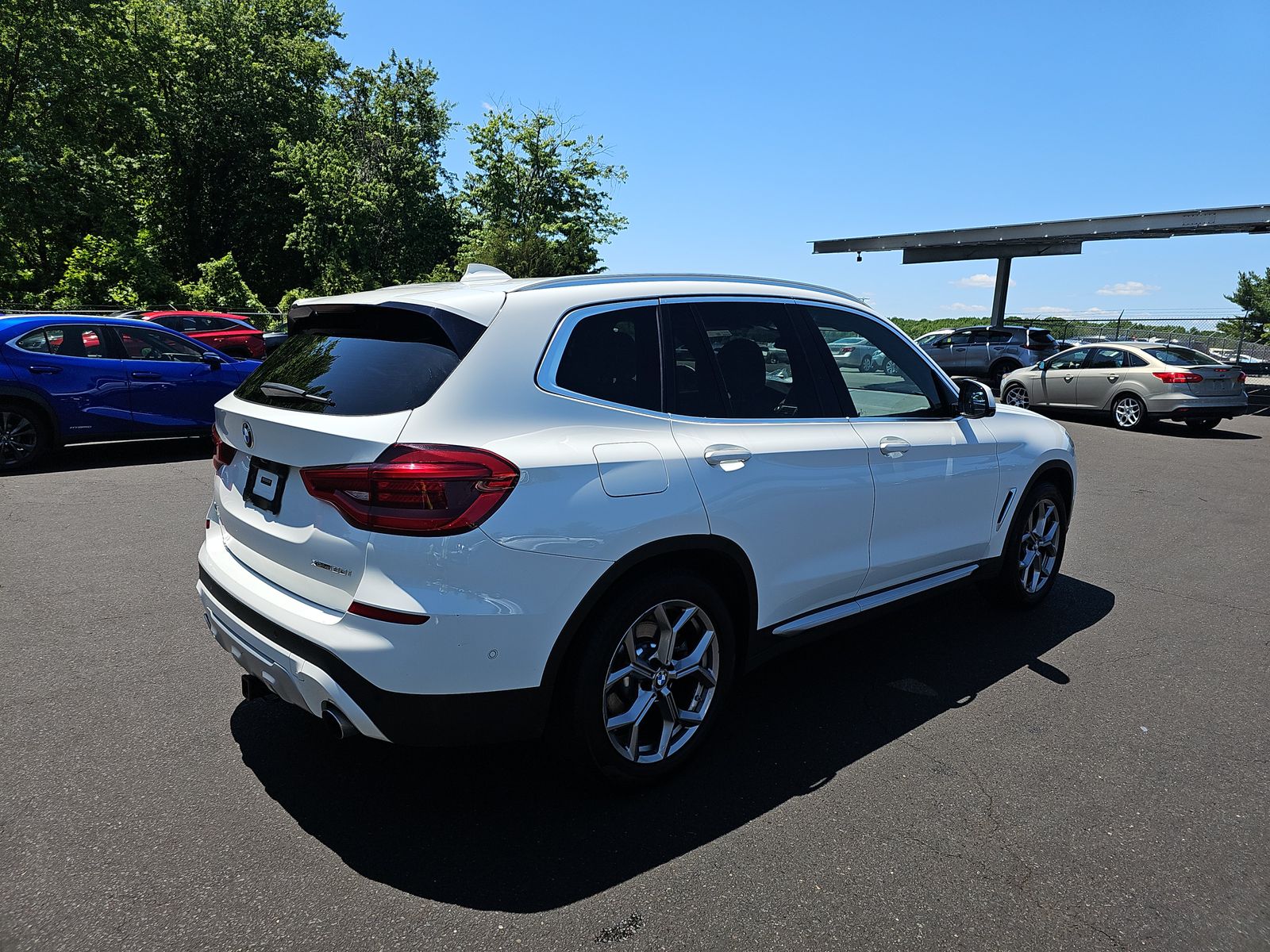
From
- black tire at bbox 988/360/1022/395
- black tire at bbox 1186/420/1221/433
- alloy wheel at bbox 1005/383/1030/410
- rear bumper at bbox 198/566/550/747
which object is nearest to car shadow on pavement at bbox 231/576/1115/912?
rear bumper at bbox 198/566/550/747

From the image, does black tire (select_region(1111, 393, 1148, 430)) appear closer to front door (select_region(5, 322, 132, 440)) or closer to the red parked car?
front door (select_region(5, 322, 132, 440))

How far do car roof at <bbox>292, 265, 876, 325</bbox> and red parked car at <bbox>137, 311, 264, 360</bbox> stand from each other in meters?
15.4

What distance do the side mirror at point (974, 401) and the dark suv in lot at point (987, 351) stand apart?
19714mm

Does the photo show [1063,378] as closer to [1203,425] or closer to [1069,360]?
[1069,360]

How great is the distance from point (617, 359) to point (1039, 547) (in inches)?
131

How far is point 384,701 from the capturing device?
2.46 meters

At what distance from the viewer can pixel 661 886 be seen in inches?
99.6

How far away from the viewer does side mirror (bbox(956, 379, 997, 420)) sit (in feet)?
14.1

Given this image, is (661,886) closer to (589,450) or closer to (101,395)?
(589,450)

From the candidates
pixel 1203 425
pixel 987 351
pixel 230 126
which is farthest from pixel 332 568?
pixel 230 126

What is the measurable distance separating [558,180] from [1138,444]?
3613 centimetres

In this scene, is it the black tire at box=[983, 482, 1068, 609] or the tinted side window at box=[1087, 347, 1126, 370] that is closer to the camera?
the black tire at box=[983, 482, 1068, 609]

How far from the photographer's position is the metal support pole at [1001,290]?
30.9 m

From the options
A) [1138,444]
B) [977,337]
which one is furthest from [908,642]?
[977,337]
